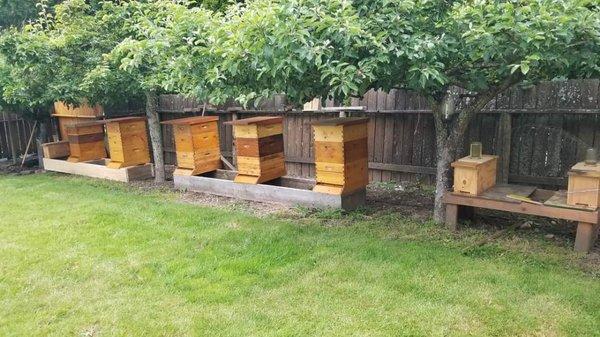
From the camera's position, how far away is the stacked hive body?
10203mm

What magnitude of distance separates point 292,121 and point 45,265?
185 inches

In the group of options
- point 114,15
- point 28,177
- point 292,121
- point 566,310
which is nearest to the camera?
point 566,310

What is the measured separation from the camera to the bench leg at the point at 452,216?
5070 mm

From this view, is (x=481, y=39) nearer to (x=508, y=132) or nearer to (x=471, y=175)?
(x=471, y=175)

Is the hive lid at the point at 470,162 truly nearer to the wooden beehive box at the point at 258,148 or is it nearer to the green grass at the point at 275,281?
the green grass at the point at 275,281

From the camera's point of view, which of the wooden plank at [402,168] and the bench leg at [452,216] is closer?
the bench leg at [452,216]

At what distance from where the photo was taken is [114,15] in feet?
23.5

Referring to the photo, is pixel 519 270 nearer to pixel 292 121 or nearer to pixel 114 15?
pixel 292 121

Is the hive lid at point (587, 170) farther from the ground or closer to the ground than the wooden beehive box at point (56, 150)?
farther from the ground

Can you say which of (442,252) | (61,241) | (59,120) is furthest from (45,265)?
(59,120)

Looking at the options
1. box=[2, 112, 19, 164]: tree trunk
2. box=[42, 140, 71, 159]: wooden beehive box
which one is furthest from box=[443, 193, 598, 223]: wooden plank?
box=[2, 112, 19, 164]: tree trunk

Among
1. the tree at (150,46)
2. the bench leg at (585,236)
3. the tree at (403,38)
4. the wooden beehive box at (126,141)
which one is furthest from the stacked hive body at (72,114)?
the bench leg at (585,236)

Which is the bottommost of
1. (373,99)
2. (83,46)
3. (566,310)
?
(566,310)

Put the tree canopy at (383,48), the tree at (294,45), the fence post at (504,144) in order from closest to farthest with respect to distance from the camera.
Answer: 1. the tree canopy at (383,48)
2. the tree at (294,45)
3. the fence post at (504,144)
